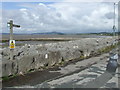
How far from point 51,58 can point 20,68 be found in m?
3.02

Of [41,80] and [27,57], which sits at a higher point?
[27,57]

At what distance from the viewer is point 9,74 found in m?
9.45

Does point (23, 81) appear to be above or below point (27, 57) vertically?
below

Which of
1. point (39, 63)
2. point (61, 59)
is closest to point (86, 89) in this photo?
point (39, 63)

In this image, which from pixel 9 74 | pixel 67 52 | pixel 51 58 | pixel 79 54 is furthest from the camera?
Answer: pixel 79 54

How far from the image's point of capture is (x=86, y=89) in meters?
7.30

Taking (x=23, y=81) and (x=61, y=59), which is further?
(x=61, y=59)

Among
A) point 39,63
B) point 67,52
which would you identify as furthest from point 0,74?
point 67,52

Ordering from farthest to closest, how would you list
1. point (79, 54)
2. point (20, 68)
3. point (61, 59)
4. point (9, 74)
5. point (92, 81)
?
1. point (79, 54)
2. point (61, 59)
3. point (20, 68)
4. point (9, 74)
5. point (92, 81)

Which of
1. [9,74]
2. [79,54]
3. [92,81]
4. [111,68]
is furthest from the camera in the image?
[79,54]

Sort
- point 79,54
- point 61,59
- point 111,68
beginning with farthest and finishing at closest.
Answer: point 79,54 → point 61,59 → point 111,68

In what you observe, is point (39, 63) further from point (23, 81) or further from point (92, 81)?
point (92, 81)

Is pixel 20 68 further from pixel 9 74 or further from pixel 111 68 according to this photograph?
pixel 111 68

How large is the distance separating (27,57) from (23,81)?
2182 mm
